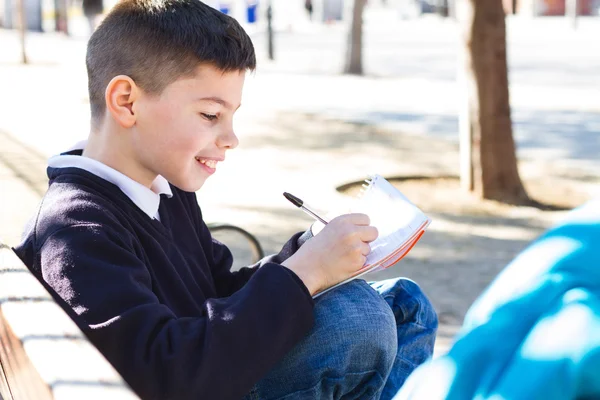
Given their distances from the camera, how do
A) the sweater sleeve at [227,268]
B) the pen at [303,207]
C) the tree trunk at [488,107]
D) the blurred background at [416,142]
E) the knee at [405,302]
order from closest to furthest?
the pen at [303,207] → the knee at [405,302] → the sweater sleeve at [227,268] → the blurred background at [416,142] → the tree trunk at [488,107]

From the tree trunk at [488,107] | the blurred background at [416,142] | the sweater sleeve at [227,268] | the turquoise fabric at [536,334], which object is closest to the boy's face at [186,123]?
the blurred background at [416,142]

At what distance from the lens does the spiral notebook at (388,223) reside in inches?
71.9

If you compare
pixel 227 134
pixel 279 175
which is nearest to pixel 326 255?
pixel 227 134

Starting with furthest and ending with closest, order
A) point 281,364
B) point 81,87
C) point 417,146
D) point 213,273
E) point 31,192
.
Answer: point 81,87 < point 417,146 < point 31,192 < point 213,273 < point 281,364

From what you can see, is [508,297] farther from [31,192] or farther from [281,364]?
[31,192]

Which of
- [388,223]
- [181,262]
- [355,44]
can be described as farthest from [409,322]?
[355,44]

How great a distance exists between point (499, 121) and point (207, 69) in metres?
4.87

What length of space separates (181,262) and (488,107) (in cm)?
483

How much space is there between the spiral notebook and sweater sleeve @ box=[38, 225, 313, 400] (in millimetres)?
167

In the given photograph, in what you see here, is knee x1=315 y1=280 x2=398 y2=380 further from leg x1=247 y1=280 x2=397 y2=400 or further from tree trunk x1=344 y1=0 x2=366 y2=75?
tree trunk x1=344 y1=0 x2=366 y2=75

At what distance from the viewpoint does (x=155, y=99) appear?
73.0 inches

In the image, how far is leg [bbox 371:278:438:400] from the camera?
2.03m

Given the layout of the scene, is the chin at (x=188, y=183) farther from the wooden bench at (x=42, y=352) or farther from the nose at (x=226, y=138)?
the wooden bench at (x=42, y=352)

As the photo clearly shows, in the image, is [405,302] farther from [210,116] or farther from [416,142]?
[416,142]
